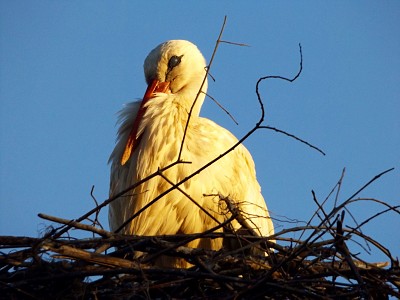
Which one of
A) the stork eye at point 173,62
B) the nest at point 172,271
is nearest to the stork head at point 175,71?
the stork eye at point 173,62

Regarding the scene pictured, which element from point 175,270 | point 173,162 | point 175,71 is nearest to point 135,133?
point 173,162

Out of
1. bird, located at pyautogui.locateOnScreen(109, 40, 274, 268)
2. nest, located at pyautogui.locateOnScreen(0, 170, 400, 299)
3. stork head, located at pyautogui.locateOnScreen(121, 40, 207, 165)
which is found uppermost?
stork head, located at pyautogui.locateOnScreen(121, 40, 207, 165)

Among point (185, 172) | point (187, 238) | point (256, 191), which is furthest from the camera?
point (256, 191)

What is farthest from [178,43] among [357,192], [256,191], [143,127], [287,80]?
[357,192]

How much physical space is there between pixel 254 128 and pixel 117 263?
653 mm

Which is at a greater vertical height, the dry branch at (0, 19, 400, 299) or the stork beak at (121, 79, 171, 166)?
the stork beak at (121, 79, 171, 166)

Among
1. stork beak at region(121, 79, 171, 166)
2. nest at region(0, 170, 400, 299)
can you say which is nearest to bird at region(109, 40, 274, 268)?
stork beak at region(121, 79, 171, 166)

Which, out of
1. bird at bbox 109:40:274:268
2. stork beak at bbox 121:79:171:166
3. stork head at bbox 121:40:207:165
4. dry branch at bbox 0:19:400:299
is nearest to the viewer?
dry branch at bbox 0:19:400:299

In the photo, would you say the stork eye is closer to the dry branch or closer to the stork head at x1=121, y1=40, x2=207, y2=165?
the stork head at x1=121, y1=40, x2=207, y2=165

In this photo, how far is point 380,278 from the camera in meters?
2.93

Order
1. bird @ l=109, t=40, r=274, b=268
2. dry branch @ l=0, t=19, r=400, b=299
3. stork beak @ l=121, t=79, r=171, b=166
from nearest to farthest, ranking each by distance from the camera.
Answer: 1. dry branch @ l=0, t=19, r=400, b=299
2. bird @ l=109, t=40, r=274, b=268
3. stork beak @ l=121, t=79, r=171, b=166

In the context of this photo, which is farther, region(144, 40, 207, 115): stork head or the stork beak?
region(144, 40, 207, 115): stork head

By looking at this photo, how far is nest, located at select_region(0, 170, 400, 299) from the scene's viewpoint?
2805mm

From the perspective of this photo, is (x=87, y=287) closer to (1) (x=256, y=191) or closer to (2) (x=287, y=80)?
(2) (x=287, y=80)
